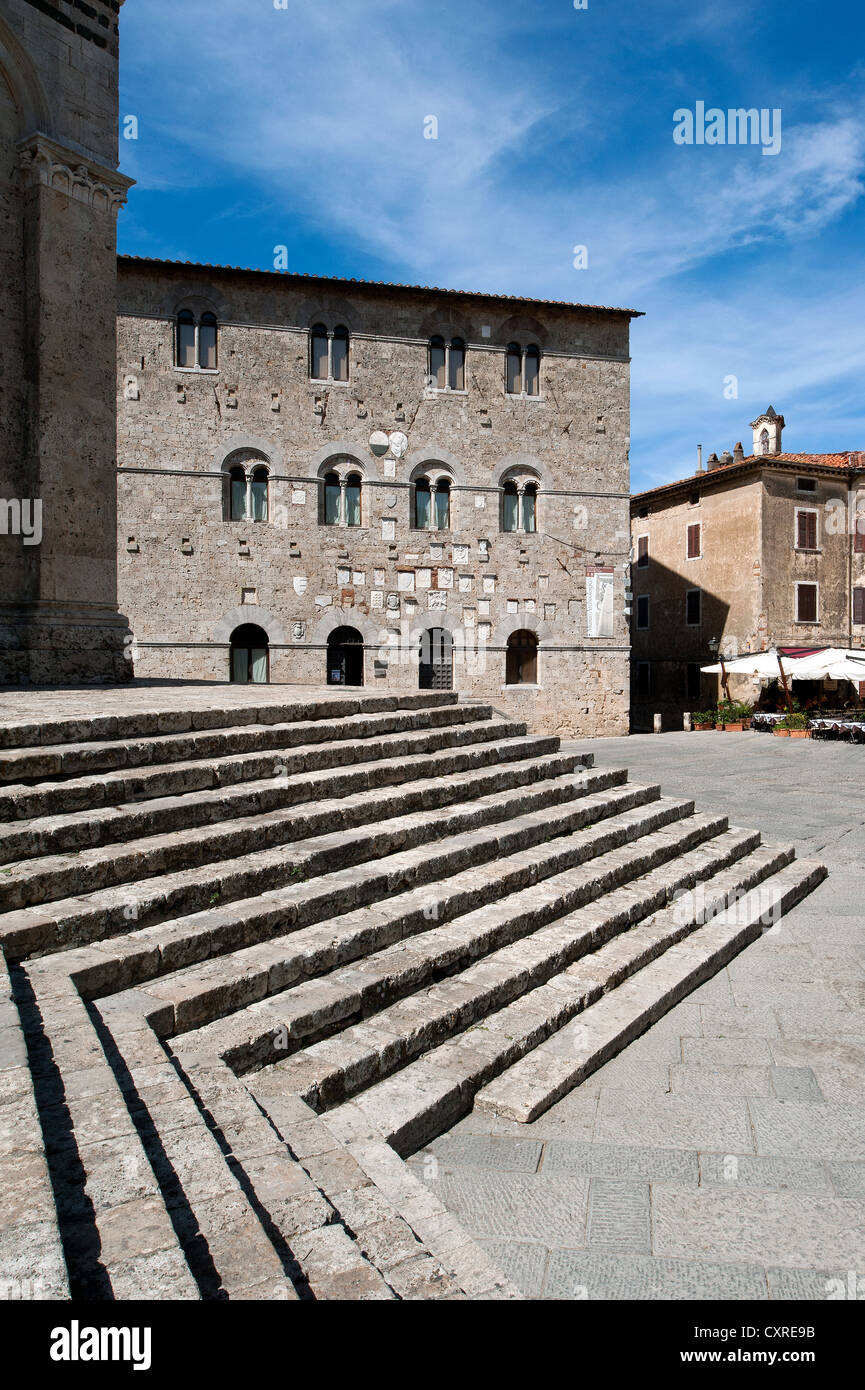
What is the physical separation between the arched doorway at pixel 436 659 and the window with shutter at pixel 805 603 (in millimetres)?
13695

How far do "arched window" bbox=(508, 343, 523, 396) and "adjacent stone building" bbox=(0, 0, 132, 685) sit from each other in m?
11.9

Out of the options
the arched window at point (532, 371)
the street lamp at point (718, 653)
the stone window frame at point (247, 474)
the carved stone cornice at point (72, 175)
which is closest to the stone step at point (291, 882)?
the carved stone cornice at point (72, 175)

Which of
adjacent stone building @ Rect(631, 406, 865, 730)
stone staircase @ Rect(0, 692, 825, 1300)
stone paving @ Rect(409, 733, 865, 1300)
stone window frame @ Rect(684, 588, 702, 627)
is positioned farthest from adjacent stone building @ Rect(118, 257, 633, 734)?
stone paving @ Rect(409, 733, 865, 1300)

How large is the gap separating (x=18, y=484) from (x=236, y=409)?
10081 mm

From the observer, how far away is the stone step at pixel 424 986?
3439mm

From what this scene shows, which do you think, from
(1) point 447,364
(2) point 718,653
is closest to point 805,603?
(2) point 718,653

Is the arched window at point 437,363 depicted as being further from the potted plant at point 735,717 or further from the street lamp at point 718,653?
the street lamp at point 718,653

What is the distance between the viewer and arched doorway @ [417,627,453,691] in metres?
18.9

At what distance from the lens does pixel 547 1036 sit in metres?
4.25

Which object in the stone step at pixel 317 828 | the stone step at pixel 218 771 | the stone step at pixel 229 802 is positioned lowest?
the stone step at pixel 317 828

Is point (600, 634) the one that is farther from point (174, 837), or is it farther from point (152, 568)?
point (174, 837)

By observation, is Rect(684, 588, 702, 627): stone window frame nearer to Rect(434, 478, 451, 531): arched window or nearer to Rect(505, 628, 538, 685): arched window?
Rect(505, 628, 538, 685): arched window

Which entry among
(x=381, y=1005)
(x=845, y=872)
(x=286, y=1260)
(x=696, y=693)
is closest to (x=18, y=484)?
(x=381, y=1005)

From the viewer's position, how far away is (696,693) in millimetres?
29234
